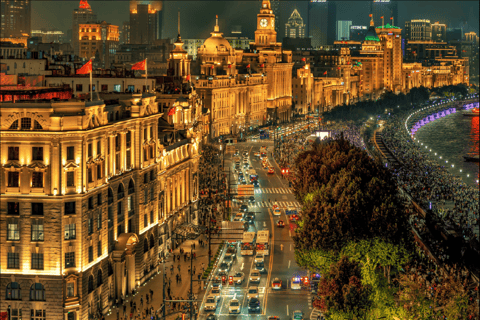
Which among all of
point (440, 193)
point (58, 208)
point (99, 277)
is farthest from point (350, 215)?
point (440, 193)

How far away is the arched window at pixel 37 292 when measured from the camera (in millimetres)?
56594

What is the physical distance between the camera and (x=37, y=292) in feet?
186

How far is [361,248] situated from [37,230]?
25112 millimetres

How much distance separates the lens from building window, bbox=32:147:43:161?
185 feet

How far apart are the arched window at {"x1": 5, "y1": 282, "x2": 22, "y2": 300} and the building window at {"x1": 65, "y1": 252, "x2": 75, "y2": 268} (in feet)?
11.7

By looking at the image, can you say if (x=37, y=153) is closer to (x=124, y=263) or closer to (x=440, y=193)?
(x=124, y=263)

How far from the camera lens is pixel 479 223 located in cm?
9619

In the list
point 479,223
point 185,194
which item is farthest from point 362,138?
point 185,194

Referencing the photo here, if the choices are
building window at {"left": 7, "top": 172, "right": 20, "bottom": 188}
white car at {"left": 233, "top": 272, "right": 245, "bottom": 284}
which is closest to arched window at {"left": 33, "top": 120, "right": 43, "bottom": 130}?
building window at {"left": 7, "top": 172, "right": 20, "bottom": 188}

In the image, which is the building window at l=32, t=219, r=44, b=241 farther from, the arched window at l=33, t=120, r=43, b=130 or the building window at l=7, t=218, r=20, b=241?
the arched window at l=33, t=120, r=43, b=130

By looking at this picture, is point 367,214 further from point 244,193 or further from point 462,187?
point 462,187

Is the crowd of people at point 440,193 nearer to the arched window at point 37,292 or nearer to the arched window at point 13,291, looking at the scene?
the arched window at point 37,292

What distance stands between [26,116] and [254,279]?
23974mm

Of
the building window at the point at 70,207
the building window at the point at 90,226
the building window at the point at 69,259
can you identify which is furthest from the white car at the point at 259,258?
the building window at the point at 70,207
